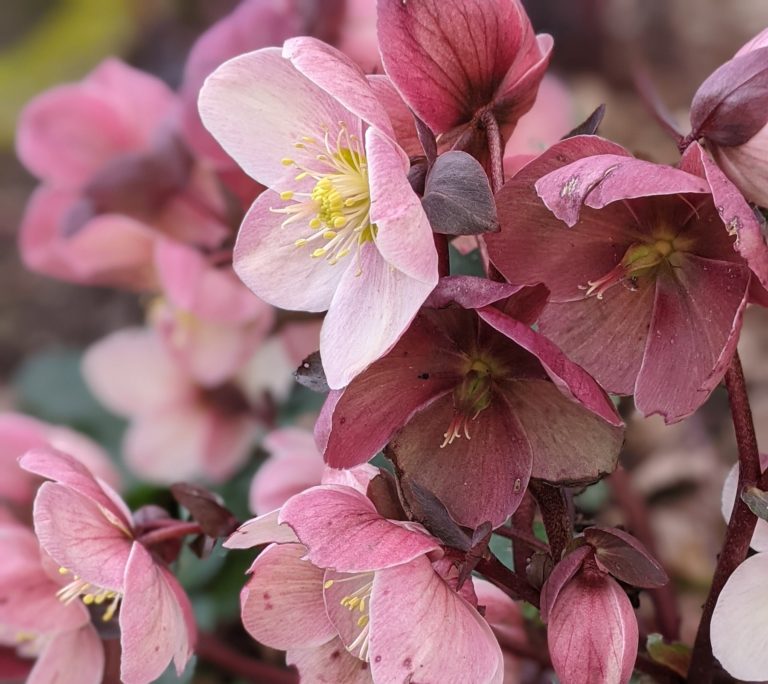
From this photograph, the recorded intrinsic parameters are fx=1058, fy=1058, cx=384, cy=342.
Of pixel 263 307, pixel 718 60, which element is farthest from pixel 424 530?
pixel 718 60

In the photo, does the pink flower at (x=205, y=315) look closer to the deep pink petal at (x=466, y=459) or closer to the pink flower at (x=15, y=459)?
the pink flower at (x=15, y=459)

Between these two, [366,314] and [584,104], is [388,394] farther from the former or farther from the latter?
[584,104]

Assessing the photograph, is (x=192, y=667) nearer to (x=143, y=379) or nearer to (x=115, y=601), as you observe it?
(x=115, y=601)

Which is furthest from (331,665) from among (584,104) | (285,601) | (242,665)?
(584,104)

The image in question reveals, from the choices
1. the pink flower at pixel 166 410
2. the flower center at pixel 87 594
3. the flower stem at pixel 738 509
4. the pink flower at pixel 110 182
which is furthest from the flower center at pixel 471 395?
the pink flower at pixel 166 410

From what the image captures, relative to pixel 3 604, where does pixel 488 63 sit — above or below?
above

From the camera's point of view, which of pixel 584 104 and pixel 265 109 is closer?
pixel 265 109
